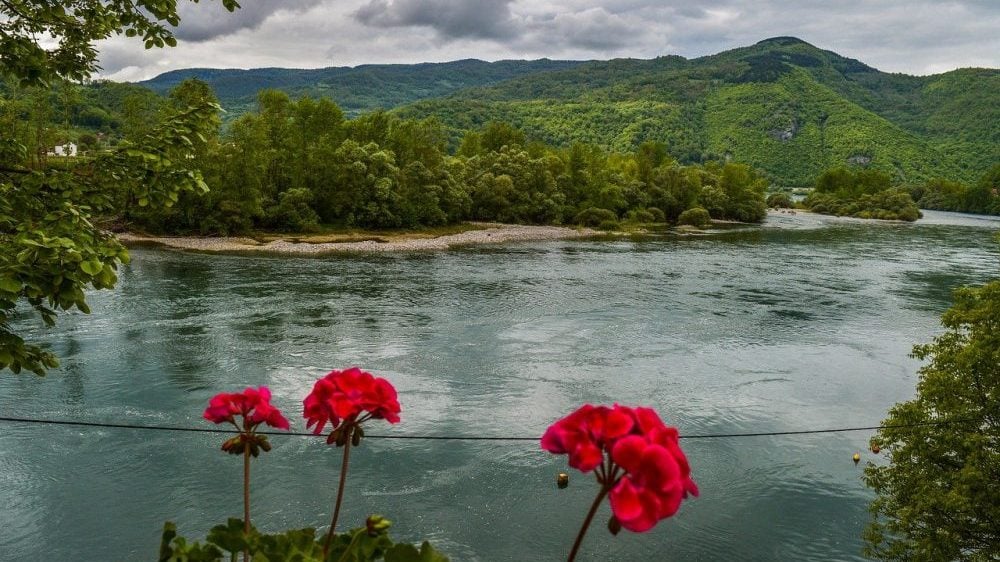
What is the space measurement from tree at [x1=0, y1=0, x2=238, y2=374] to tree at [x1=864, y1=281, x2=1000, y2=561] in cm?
971

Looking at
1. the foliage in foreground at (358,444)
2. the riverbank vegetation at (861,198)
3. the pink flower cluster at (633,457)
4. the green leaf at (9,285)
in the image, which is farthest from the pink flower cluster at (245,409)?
the riverbank vegetation at (861,198)

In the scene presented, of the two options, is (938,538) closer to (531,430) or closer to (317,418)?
(531,430)

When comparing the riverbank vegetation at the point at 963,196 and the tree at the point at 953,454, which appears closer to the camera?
the tree at the point at 953,454

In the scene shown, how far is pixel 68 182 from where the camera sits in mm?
5012

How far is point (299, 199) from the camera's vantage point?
52.5m

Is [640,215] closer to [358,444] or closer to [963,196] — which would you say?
[358,444]

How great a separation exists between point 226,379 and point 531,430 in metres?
8.16

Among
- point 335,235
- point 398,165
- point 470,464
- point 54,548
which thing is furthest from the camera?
point 398,165

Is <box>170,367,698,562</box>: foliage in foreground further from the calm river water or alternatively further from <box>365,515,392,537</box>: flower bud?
the calm river water

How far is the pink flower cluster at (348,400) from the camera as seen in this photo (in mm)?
2490

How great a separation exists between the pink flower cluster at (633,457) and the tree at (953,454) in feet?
28.8

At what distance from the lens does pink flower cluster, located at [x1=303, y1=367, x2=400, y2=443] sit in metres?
2.49

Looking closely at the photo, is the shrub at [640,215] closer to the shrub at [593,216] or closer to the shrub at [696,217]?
the shrub at [593,216]

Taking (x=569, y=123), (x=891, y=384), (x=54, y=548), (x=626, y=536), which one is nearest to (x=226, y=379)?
(x=54, y=548)
